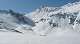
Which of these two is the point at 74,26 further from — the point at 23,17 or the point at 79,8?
the point at 23,17

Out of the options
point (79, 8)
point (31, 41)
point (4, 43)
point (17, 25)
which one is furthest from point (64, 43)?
point (79, 8)

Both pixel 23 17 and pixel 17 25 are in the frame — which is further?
pixel 23 17

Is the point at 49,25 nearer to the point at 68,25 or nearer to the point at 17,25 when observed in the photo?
the point at 68,25

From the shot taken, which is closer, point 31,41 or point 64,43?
point 31,41

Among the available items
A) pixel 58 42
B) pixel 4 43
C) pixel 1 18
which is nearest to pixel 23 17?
pixel 1 18

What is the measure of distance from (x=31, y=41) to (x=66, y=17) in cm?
718

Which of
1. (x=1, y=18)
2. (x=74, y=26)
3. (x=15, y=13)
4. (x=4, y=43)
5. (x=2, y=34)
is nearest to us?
(x=4, y=43)

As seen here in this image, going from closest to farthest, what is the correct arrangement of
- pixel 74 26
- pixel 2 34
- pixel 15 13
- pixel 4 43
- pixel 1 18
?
pixel 4 43 → pixel 2 34 → pixel 1 18 → pixel 15 13 → pixel 74 26

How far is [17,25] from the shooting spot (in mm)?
4996

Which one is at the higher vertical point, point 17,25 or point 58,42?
point 17,25

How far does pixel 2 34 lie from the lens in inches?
167

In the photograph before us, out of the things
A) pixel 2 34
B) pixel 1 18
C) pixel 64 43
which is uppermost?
pixel 1 18

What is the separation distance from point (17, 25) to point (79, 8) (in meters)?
Result: 7.74

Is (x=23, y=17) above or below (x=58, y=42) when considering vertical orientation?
above
